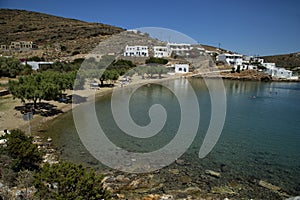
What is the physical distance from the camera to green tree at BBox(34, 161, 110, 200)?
9.06 metres

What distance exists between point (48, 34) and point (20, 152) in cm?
10168

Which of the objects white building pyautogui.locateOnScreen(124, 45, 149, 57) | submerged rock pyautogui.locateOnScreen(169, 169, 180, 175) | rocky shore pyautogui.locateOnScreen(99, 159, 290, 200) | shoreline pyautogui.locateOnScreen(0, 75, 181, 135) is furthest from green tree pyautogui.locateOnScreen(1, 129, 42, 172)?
white building pyautogui.locateOnScreen(124, 45, 149, 57)

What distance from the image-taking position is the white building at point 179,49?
11935 centimetres

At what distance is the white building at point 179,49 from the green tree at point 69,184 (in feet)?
367

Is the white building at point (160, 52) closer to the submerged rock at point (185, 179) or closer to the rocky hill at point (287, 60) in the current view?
the rocky hill at point (287, 60)

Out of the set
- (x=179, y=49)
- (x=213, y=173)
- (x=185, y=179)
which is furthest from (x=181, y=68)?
(x=185, y=179)

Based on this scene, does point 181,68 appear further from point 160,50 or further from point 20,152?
point 20,152

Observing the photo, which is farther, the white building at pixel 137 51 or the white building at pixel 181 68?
the white building at pixel 137 51

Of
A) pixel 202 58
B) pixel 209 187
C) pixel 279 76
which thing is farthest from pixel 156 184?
pixel 202 58

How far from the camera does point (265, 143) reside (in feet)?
68.1

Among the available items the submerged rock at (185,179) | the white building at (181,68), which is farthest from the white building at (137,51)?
the submerged rock at (185,179)

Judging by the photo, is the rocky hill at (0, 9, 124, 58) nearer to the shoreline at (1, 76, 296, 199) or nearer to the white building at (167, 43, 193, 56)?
the white building at (167, 43, 193, 56)

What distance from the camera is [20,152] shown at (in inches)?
478

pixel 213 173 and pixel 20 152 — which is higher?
pixel 20 152
